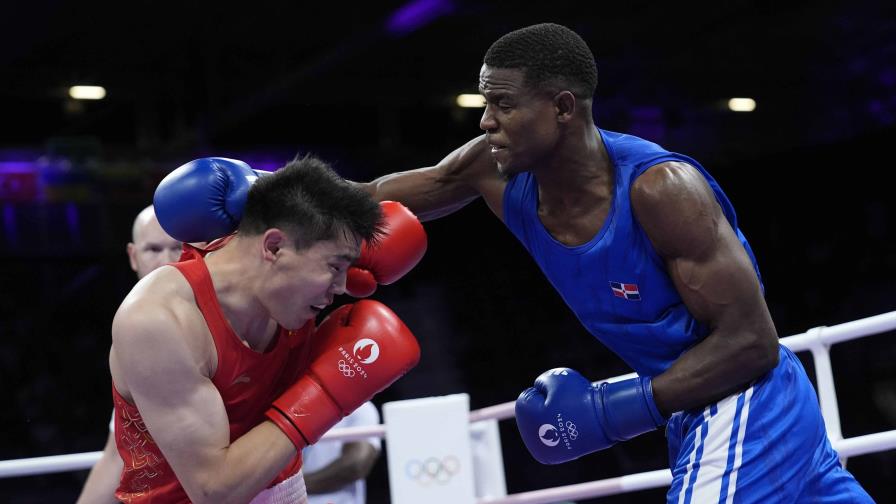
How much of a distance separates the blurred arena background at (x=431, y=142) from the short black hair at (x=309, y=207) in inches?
245

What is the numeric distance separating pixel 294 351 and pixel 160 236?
1145 millimetres

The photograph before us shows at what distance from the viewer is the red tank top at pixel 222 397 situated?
1.79m

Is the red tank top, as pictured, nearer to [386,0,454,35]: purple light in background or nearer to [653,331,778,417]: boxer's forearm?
[653,331,778,417]: boxer's forearm

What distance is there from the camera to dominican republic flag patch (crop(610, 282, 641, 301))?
1930mm

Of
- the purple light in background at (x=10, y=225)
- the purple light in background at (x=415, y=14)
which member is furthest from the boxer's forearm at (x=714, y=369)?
the purple light in background at (x=10, y=225)

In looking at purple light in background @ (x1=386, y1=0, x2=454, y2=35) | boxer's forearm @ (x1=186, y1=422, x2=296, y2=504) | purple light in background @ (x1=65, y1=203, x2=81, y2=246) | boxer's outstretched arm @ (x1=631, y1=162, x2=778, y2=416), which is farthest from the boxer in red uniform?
purple light in background @ (x1=65, y1=203, x2=81, y2=246)

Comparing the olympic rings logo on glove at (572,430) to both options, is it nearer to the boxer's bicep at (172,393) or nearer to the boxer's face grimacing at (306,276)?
the boxer's face grimacing at (306,276)

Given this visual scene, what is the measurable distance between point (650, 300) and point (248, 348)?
761 mm

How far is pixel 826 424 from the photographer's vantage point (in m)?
2.42

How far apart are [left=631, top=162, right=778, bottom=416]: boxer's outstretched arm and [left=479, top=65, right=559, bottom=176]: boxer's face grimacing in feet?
0.78

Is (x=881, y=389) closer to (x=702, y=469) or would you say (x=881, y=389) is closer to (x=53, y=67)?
(x=702, y=469)

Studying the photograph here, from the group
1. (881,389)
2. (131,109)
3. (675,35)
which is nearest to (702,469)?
(881,389)

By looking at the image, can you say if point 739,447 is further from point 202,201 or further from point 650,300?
point 202,201

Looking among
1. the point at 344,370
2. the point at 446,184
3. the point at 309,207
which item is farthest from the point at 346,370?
the point at 446,184
